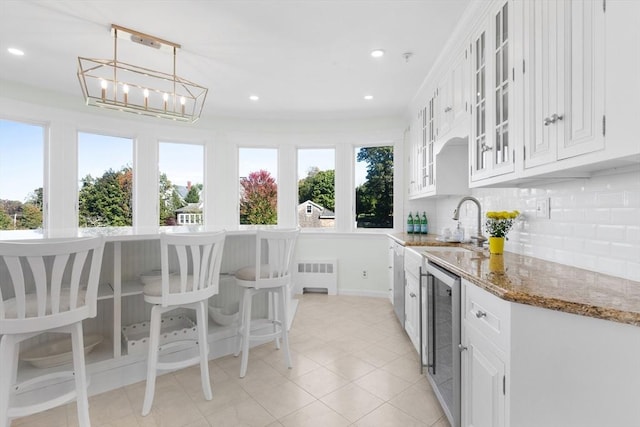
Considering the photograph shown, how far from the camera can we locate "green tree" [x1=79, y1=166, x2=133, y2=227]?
4062 mm

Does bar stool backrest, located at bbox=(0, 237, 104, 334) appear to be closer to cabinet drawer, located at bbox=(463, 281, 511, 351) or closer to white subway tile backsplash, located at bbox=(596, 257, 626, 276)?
cabinet drawer, located at bbox=(463, 281, 511, 351)

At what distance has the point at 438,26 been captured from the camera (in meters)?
2.43

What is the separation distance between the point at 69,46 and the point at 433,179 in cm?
357

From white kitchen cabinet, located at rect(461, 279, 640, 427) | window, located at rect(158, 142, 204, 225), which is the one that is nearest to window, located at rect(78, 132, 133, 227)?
window, located at rect(158, 142, 204, 225)

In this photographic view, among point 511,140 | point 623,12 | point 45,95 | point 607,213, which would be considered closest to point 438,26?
point 511,140

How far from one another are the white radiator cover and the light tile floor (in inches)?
68.4

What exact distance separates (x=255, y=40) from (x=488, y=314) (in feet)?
8.66

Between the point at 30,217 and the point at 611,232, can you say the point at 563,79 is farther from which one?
the point at 30,217

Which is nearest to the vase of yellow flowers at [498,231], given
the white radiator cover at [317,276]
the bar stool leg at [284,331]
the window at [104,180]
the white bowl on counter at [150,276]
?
the bar stool leg at [284,331]

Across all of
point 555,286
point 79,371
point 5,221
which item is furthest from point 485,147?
point 5,221

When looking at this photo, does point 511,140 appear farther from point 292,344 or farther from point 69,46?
point 69,46

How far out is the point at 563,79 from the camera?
131 centimetres

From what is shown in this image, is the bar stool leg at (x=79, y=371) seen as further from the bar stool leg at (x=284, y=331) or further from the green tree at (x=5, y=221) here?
the green tree at (x=5, y=221)

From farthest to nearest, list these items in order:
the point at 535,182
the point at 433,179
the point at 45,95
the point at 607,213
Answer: the point at 45,95, the point at 433,179, the point at 535,182, the point at 607,213
